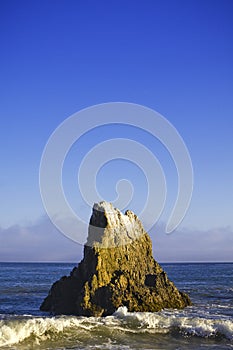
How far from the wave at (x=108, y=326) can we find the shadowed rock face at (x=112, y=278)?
1866 millimetres

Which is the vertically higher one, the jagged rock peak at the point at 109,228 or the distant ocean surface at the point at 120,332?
the jagged rock peak at the point at 109,228

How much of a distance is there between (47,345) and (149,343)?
5.58m

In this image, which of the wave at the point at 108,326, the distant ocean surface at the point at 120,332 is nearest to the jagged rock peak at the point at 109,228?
the distant ocean surface at the point at 120,332

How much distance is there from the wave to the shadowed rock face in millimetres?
1866

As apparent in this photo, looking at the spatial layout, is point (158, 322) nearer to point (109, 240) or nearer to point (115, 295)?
point (115, 295)

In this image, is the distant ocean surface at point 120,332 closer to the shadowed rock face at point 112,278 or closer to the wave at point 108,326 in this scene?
the wave at point 108,326

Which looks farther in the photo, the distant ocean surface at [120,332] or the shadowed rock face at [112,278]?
the shadowed rock face at [112,278]

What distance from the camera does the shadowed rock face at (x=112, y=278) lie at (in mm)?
32531

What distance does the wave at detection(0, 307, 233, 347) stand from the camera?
2712 cm

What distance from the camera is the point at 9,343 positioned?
25.8m

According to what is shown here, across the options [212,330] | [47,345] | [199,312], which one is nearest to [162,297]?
[199,312]

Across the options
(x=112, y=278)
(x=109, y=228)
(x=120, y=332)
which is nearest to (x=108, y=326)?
(x=120, y=332)

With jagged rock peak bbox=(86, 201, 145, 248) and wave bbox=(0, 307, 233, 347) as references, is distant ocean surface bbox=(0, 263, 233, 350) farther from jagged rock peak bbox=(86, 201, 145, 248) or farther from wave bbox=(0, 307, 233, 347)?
jagged rock peak bbox=(86, 201, 145, 248)

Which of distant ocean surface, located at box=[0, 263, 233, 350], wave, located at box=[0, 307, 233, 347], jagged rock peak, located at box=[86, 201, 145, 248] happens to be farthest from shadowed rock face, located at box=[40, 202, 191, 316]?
wave, located at box=[0, 307, 233, 347]
